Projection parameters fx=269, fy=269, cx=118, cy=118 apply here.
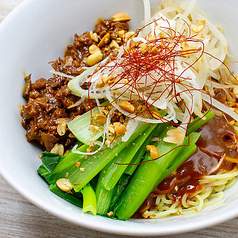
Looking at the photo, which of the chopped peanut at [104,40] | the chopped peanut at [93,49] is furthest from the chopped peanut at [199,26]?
the chopped peanut at [93,49]

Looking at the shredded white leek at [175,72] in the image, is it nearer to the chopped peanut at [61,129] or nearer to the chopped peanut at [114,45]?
the chopped peanut at [114,45]

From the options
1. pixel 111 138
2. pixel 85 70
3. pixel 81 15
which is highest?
pixel 81 15

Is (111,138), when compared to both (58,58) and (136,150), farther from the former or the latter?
(58,58)

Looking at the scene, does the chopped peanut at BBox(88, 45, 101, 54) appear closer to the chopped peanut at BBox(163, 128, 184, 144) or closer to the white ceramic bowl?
the white ceramic bowl

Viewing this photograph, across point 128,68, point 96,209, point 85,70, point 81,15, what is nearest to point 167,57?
point 128,68

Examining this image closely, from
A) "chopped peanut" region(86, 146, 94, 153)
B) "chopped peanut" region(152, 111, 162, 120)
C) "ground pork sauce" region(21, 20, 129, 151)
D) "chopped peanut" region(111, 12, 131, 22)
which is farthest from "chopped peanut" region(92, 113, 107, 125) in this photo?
"chopped peanut" region(111, 12, 131, 22)

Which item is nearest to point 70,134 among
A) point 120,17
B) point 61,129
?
point 61,129
